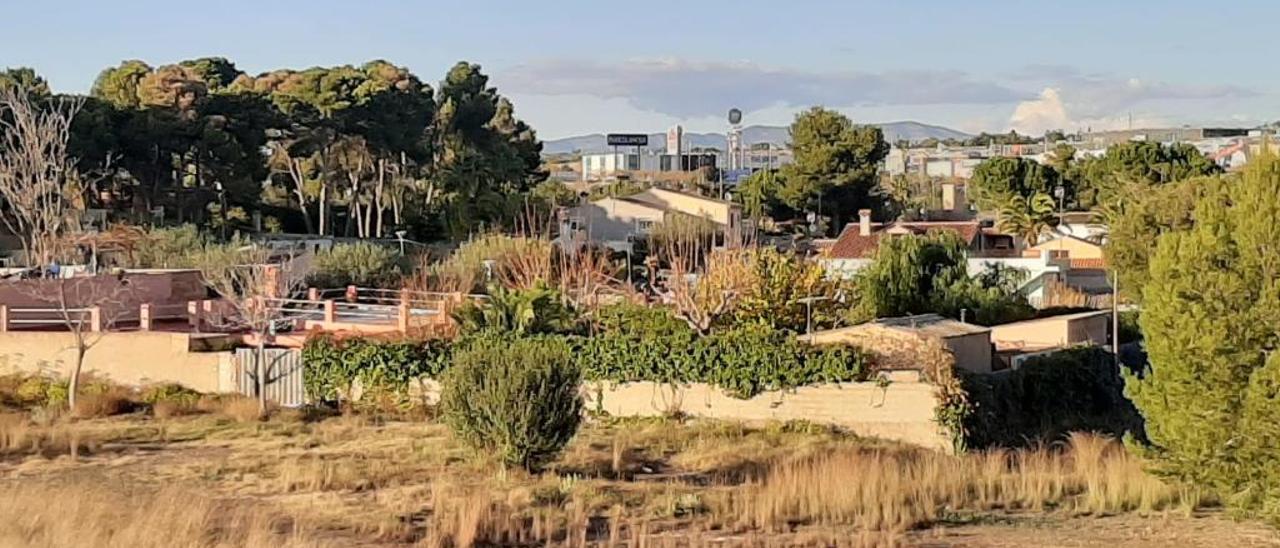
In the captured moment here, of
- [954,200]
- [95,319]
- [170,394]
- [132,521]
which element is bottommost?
[170,394]

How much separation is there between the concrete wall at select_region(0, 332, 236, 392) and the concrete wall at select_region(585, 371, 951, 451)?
8362mm

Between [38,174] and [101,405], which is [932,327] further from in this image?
[38,174]

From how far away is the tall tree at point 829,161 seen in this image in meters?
73.4

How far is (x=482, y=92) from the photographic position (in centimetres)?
8075

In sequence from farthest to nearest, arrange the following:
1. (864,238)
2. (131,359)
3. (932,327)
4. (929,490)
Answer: (864,238) < (131,359) < (932,327) < (929,490)

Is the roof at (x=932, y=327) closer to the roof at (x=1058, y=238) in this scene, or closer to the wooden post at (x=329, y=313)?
the wooden post at (x=329, y=313)

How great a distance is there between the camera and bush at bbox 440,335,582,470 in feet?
58.3

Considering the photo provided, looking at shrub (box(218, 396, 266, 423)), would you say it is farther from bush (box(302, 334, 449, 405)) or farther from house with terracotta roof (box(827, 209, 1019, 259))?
house with terracotta roof (box(827, 209, 1019, 259))

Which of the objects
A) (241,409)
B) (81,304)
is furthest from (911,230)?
(241,409)

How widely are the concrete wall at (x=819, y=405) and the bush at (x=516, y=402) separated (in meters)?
5.71

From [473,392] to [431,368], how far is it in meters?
8.16

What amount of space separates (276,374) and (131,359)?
3312mm

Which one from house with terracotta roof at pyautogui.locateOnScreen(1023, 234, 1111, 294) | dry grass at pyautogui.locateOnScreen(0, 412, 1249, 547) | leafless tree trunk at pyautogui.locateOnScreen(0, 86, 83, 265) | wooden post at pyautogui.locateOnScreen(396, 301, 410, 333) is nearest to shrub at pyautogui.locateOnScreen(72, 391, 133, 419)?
dry grass at pyautogui.locateOnScreen(0, 412, 1249, 547)

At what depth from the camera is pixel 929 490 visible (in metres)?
16.2
